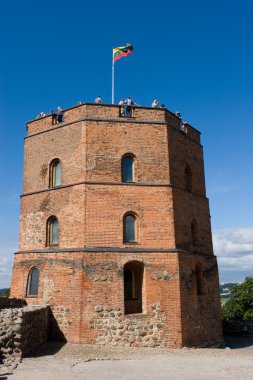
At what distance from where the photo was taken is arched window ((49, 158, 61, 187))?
1711 centimetres

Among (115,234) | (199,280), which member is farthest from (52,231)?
(199,280)

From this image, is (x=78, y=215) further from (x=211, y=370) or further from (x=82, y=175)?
(x=211, y=370)

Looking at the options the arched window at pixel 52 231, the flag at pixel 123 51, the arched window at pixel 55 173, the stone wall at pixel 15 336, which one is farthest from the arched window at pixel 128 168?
the stone wall at pixel 15 336

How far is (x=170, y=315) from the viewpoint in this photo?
15.0 meters

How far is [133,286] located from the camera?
52.2ft

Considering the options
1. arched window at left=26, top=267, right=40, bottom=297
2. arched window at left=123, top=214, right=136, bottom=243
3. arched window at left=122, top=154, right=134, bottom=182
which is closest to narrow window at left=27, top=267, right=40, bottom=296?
arched window at left=26, top=267, right=40, bottom=297

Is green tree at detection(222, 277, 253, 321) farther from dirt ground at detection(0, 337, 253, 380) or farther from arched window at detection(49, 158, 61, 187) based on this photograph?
arched window at detection(49, 158, 61, 187)

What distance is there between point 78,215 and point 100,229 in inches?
42.4

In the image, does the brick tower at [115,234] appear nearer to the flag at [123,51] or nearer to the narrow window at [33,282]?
the narrow window at [33,282]

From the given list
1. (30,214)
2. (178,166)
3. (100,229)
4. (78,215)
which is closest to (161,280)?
(100,229)

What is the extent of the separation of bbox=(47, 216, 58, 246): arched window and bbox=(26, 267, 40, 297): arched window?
1.30 m

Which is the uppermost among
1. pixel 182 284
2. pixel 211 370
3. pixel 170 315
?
pixel 182 284

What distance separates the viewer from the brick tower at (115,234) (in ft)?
48.2

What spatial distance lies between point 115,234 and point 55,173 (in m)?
4.16
